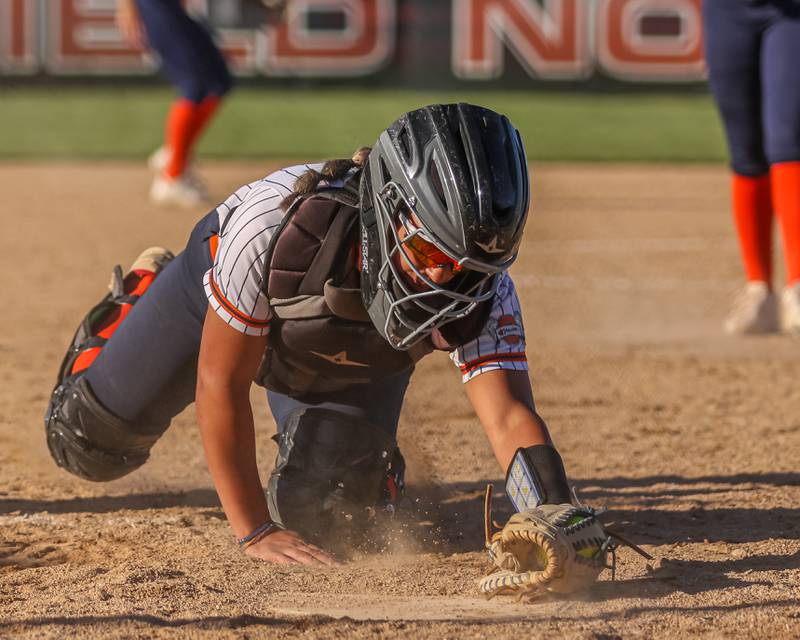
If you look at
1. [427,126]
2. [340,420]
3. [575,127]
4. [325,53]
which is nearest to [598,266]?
[340,420]

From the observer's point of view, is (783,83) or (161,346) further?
(783,83)

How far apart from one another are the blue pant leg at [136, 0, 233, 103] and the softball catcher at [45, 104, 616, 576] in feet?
17.5

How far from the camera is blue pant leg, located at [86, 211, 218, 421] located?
3.64 m

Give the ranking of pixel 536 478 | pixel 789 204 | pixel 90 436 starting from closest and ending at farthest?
1. pixel 536 478
2. pixel 90 436
3. pixel 789 204

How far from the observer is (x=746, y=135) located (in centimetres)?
611

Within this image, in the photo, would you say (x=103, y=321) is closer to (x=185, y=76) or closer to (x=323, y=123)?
(x=185, y=76)

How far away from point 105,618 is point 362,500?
0.93m

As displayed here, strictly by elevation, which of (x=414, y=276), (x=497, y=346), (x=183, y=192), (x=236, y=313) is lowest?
(x=183, y=192)

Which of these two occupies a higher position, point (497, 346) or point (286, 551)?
point (497, 346)

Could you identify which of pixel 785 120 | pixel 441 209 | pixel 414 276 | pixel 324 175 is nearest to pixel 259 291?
pixel 324 175

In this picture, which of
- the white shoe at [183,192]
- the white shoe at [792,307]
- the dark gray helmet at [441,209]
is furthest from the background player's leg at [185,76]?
the dark gray helmet at [441,209]

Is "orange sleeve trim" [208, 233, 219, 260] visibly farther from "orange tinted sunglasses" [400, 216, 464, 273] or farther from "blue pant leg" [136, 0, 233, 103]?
"blue pant leg" [136, 0, 233, 103]

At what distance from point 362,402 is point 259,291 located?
2.21 ft

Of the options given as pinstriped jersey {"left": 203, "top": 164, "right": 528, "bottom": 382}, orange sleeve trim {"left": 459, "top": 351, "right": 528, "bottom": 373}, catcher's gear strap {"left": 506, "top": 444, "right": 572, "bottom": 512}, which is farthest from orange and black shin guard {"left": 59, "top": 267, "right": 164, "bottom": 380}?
catcher's gear strap {"left": 506, "top": 444, "right": 572, "bottom": 512}
